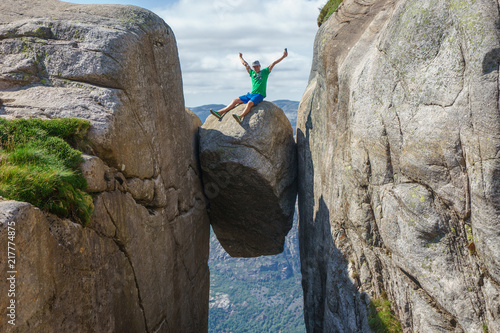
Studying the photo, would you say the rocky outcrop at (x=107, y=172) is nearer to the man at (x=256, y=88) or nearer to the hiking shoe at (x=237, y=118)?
the hiking shoe at (x=237, y=118)

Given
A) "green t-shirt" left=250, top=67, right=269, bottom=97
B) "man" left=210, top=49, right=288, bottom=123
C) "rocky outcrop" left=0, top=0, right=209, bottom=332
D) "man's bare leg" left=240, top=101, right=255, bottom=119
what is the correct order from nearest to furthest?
"rocky outcrop" left=0, top=0, right=209, bottom=332 → "man's bare leg" left=240, top=101, right=255, bottom=119 → "man" left=210, top=49, right=288, bottom=123 → "green t-shirt" left=250, top=67, right=269, bottom=97

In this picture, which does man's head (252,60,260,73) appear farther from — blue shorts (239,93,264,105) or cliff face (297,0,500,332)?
cliff face (297,0,500,332)

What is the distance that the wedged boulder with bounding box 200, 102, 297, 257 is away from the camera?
17125mm

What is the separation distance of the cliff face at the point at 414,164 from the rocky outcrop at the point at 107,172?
6.13 meters

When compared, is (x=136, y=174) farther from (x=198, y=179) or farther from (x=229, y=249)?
(x=229, y=249)

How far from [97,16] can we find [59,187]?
Result: 7179 mm

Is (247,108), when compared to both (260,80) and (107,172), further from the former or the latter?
(107,172)

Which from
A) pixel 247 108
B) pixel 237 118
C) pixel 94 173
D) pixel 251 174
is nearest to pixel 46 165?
pixel 94 173

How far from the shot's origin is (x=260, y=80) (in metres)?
18.5

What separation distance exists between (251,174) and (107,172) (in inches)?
310

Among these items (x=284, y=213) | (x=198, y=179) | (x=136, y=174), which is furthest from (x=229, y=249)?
(x=136, y=174)

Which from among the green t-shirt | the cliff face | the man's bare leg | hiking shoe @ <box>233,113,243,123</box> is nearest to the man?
the green t-shirt

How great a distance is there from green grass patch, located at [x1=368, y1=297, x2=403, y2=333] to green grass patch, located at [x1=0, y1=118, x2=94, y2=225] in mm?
9069

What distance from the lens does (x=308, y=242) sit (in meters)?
19.4
